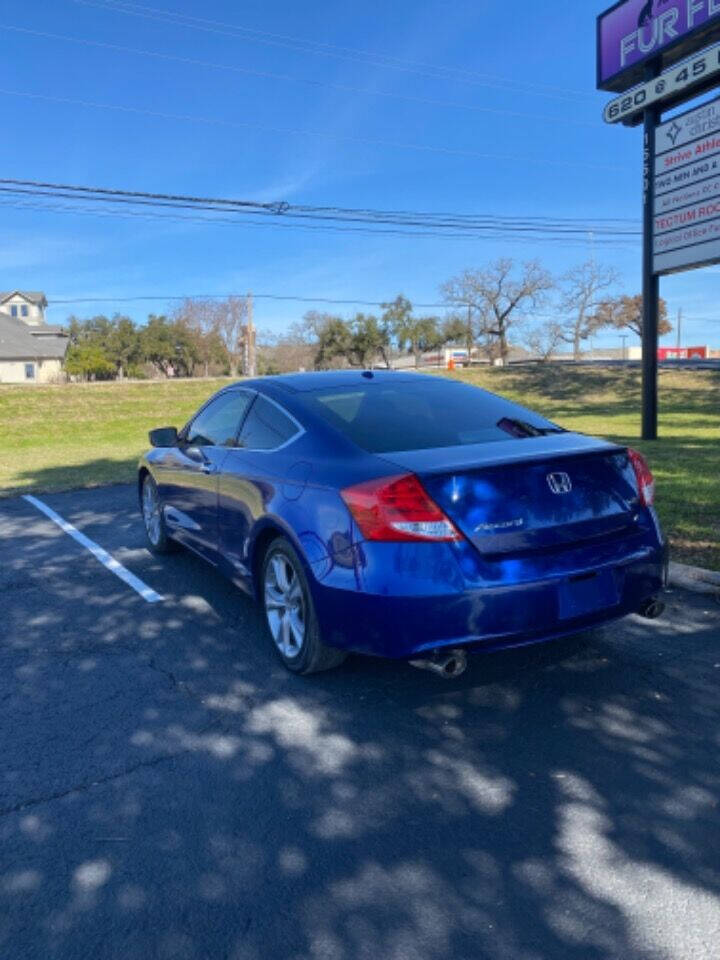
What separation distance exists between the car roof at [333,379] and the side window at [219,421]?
0.60 feet

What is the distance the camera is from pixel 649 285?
43.4 feet

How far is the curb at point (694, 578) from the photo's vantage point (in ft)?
15.9

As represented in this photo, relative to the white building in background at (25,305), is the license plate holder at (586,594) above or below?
below

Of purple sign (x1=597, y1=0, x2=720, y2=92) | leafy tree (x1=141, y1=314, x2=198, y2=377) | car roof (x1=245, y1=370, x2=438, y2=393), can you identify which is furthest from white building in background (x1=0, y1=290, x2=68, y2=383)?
car roof (x1=245, y1=370, x2=438, y2=393)

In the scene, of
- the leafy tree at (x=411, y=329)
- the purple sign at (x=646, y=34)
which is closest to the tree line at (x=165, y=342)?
the leafy tree at (x=411, y=329)

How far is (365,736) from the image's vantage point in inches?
127

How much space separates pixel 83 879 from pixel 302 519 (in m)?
1.72

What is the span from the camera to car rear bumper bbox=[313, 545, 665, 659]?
9.97ft

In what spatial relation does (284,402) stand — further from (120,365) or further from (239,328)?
(239,328)

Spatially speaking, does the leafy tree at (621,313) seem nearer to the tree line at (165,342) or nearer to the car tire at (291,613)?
the tree line at (165,342)

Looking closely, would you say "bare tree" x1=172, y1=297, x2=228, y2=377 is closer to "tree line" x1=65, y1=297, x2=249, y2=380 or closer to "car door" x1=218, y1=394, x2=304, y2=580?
"tree line" x1=65, y1=297, x2=249, y2=380

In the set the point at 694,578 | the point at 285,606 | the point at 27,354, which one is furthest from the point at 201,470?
the point at 27,354

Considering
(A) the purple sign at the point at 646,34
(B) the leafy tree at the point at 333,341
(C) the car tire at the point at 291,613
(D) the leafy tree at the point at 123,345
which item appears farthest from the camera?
(D) the leafy tree at the point at 123,345

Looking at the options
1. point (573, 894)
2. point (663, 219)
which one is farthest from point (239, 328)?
point (573, 894)
